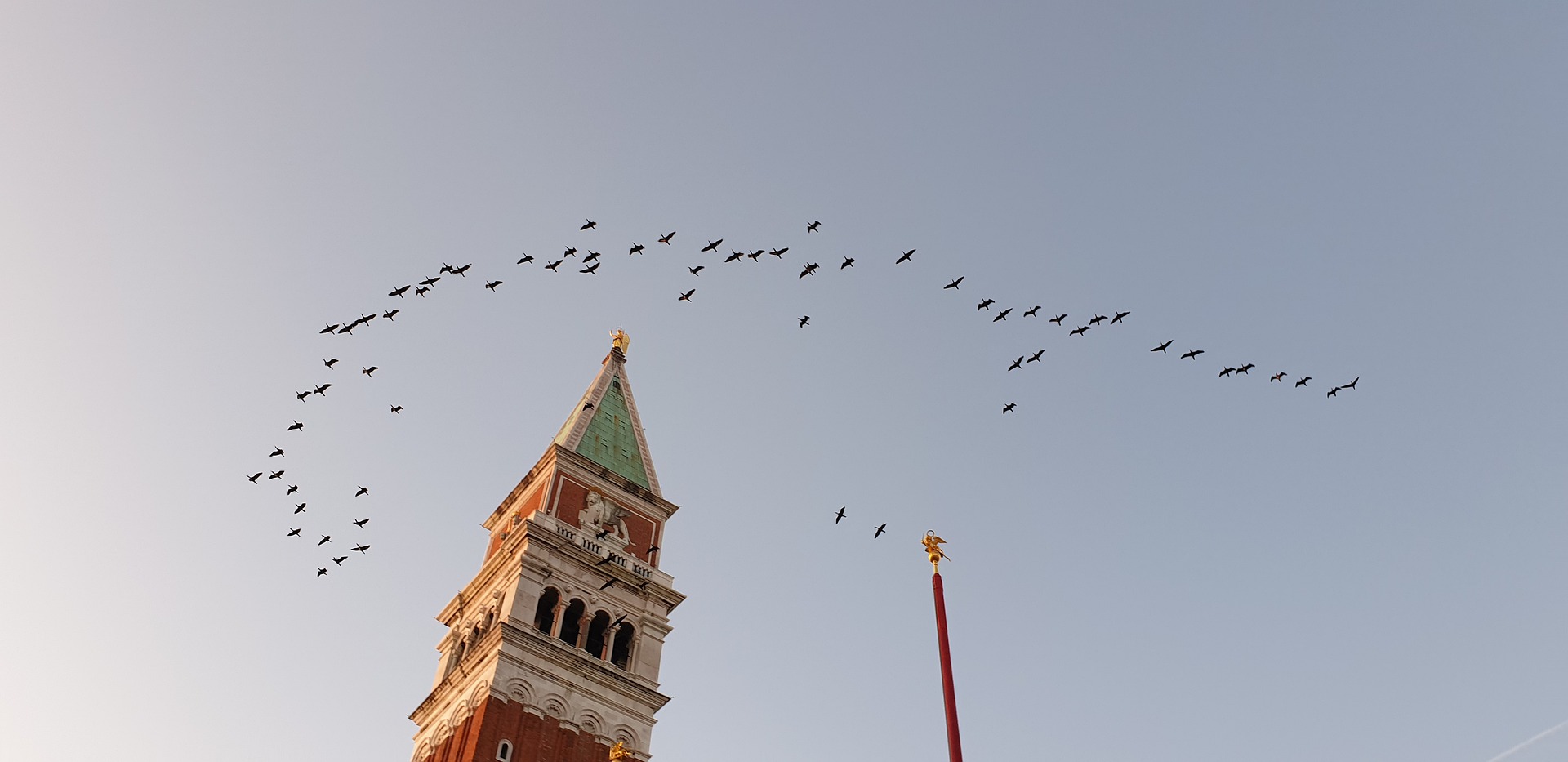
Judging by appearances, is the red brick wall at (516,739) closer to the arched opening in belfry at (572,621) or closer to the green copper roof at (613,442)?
the arched opening in belfry at (572,621)

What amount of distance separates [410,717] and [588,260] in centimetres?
3227

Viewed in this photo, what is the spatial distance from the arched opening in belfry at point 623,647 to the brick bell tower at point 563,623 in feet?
0.25

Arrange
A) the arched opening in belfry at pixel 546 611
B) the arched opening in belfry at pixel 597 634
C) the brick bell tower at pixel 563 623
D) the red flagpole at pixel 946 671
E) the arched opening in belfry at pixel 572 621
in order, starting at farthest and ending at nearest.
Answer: the arched opening in belfry at pixel 572 621, the arched opening in belfry at pixel 597 634, the arched opening in belfry at pixel 546 611, the brick bell tower at pixel 563 623, the red flagpole at pixel 946 671

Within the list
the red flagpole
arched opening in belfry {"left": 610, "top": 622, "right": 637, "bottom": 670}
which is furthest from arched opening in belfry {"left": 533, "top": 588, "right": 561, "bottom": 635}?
the red flagpole

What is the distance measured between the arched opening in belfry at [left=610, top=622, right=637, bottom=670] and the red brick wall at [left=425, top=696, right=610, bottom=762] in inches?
222

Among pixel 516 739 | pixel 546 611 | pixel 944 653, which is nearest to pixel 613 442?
pixel 546 611

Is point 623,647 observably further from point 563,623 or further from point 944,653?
point 944,653

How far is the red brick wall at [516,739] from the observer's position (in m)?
61.0

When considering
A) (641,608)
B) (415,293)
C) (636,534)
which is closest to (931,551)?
(415,293)

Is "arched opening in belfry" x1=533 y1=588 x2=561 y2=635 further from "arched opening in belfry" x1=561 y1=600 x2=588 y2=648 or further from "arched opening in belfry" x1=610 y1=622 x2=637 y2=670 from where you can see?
"arched opening in belfry" x1=610 y1=622 x2=637 y2=670

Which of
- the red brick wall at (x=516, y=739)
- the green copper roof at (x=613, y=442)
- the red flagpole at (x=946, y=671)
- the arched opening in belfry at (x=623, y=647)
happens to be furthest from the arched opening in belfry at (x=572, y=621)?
the red flagpole at (x=946, y=671)

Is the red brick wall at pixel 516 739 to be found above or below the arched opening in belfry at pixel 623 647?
below

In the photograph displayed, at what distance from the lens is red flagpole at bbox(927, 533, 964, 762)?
40.9 meters

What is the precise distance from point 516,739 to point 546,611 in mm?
8786
